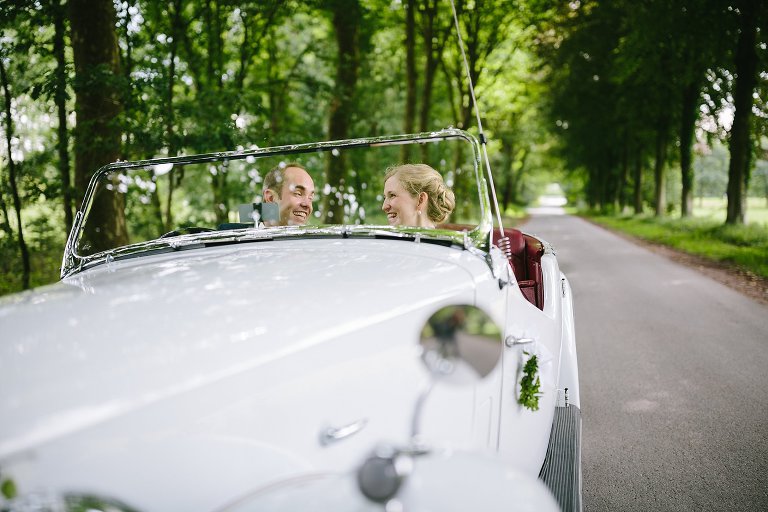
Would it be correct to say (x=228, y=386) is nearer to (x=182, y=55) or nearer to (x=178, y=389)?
(x=178, y=389)

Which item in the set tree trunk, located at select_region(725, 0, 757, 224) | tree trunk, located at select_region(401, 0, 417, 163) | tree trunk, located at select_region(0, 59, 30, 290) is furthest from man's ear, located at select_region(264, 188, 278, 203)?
tree trunk, located at select_region(725, 0, 757, 224)

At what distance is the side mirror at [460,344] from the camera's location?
1.26 meters

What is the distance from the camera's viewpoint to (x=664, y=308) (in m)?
6.40

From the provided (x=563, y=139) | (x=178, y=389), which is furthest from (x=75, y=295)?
(x=563, y=139)

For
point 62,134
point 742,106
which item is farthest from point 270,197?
point 742,106

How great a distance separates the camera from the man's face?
8.62 feet

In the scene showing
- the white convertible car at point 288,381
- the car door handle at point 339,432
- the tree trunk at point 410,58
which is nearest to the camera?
the white convertible car at point 288,381

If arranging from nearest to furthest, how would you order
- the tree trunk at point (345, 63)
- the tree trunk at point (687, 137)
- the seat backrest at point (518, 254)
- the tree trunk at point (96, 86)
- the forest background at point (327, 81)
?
the seat backrest at point (518, 254), the tree trunk at point (96, 86), the forest background at point (327, 81), the tree trunk at point (345, 63), the tree trunk at point (687, 137)

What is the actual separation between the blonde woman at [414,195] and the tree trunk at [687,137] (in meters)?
17.3

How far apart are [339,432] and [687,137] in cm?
2063

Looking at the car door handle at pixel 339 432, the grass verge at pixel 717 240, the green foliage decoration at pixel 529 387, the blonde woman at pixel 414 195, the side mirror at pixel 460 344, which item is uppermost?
the blonde woman at pixel 414 195

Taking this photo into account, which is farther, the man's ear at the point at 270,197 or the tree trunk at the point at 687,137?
the tree trunk at the point at 687,137

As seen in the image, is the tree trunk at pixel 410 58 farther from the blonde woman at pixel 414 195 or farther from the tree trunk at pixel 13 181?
the blonde woman at pixel 414 195

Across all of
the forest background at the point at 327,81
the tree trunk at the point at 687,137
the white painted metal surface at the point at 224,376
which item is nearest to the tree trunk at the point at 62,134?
the forest background at the point at 327,81
